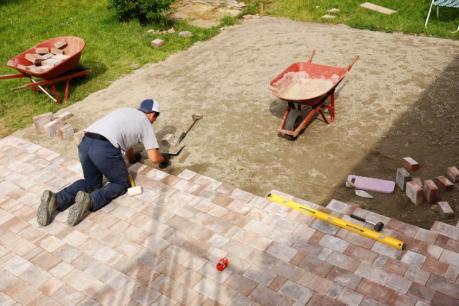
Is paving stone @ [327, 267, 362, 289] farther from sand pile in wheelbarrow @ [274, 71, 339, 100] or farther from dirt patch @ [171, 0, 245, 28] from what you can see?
dirt patch @ [171, 0, 245, 28]

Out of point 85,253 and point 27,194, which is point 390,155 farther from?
point 27,194

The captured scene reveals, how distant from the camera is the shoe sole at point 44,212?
17.6ft

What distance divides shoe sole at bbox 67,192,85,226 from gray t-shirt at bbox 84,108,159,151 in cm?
77

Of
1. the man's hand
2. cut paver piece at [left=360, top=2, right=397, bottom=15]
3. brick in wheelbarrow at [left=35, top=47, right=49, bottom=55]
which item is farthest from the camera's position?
cut paver piece at [left=360, top=2, right=397, bottom=15]

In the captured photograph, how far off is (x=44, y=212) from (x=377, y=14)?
956 centimetres

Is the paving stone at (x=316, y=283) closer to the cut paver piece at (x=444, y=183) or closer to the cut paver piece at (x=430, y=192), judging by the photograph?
the cut paver piece at (x=430, y=192)

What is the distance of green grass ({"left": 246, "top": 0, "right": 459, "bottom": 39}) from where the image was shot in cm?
1059

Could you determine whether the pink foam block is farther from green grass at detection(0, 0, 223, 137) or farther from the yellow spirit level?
green grass at detection(0, 0, 223, 137)

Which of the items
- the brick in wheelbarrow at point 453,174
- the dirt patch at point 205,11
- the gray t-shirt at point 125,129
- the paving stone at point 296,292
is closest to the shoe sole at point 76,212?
the gray t-shirt at point 125,129

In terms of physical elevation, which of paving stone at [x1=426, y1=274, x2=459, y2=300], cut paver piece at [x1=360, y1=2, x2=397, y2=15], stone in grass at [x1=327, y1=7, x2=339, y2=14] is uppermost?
cut paver piece at [x1=360, y1=2, x2=397, y2=15]

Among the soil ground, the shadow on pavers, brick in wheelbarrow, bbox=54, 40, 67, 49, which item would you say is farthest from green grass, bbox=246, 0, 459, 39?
brick in wheelbarrow, bbox=54, 40, 67, 49

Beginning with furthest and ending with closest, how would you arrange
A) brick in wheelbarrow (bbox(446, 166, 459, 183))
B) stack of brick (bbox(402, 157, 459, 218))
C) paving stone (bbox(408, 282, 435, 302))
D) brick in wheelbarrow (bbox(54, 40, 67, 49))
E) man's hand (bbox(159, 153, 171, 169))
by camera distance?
1. brick in wheelbarrow (bbox(54, 40, 67, 49))
2. man's hand (bbox(159, 153, 171, 169))
3. brick in wheelbarrow (bbox(446, 166, 459, 183))
4. stack of brick (bbox(402, 157, 459, 218))
5. paving stone (bbox(408, 282, 435, 302))

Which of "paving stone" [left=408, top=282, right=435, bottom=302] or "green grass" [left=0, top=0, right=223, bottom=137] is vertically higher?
"paving stone" [left=408, top=282, right=435, bottom=302]

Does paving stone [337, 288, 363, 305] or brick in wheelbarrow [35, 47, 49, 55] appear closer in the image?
paving stone [337, 288, 363, 305]
